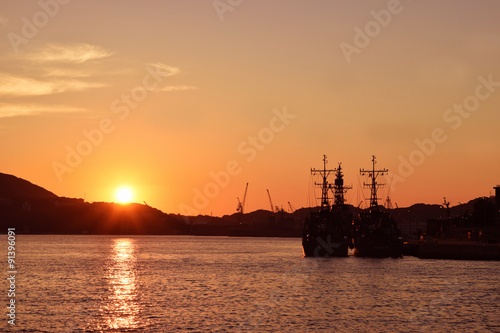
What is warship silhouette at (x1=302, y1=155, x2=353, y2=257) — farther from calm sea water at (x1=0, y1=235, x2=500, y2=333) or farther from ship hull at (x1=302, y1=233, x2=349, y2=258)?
calm sea water at (x1=0, y1=235, x2=500, y2=333)

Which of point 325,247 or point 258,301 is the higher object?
point 325,247

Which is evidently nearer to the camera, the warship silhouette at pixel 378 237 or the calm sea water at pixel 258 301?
the calm sea water at pixel 258 301

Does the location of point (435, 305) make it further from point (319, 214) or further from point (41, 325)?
point (319, 214)

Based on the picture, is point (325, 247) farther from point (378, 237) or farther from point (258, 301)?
point (258, 301)

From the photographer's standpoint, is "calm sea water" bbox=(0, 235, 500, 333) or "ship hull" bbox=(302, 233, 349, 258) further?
"ship hull" bbox=(302, 233, 349, 258)

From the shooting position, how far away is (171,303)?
75.8 metres

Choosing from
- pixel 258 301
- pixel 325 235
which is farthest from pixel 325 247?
pixel 258 301

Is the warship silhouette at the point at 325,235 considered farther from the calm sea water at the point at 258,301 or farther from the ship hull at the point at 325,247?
the calm sea water at the point at 258,301

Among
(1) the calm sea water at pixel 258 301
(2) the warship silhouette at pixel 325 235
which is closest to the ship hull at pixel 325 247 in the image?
(2) the warship silhouette at pixel 325 235

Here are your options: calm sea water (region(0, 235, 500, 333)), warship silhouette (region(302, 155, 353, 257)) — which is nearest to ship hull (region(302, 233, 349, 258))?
warship silhouette (region(302, 155, 353, 257))

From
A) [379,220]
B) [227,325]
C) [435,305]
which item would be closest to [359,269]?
[379,220]

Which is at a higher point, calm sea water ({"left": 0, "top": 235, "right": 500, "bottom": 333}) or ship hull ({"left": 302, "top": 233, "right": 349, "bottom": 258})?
ship hull ({"left": 302, "top": 233, "right": 349, "bottom": 258})

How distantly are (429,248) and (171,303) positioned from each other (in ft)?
363

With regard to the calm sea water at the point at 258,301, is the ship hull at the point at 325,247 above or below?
above
